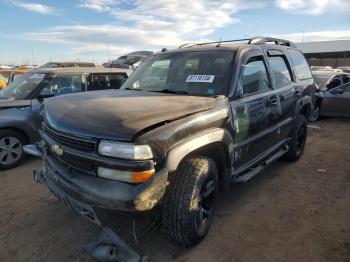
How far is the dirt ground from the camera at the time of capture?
303 cm

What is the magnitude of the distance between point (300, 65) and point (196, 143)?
353 cm

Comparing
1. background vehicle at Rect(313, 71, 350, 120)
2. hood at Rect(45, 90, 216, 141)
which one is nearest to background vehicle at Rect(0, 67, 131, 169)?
hood at Rect(45, 90, 216, 141)

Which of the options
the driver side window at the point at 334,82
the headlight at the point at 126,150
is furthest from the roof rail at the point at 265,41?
the driver side window at the point at 334,82

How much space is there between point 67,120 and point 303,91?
13.2ft

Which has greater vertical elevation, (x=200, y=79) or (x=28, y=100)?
(x=200, y=79)

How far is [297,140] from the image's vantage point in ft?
18.5

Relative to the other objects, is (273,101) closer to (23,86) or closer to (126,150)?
(126,150)

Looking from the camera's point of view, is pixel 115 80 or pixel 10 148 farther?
pixel 115 80

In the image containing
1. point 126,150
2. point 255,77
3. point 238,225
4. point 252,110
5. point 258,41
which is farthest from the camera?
point 258,41

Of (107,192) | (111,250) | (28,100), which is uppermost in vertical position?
(28,100)

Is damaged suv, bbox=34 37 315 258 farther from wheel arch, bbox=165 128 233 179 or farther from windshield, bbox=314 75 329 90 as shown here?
windshield, bbox=314 75 329 90

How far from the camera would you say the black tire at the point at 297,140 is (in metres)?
5.33

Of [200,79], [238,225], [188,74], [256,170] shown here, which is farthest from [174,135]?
[256,170]

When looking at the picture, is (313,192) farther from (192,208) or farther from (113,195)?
(113,195)
